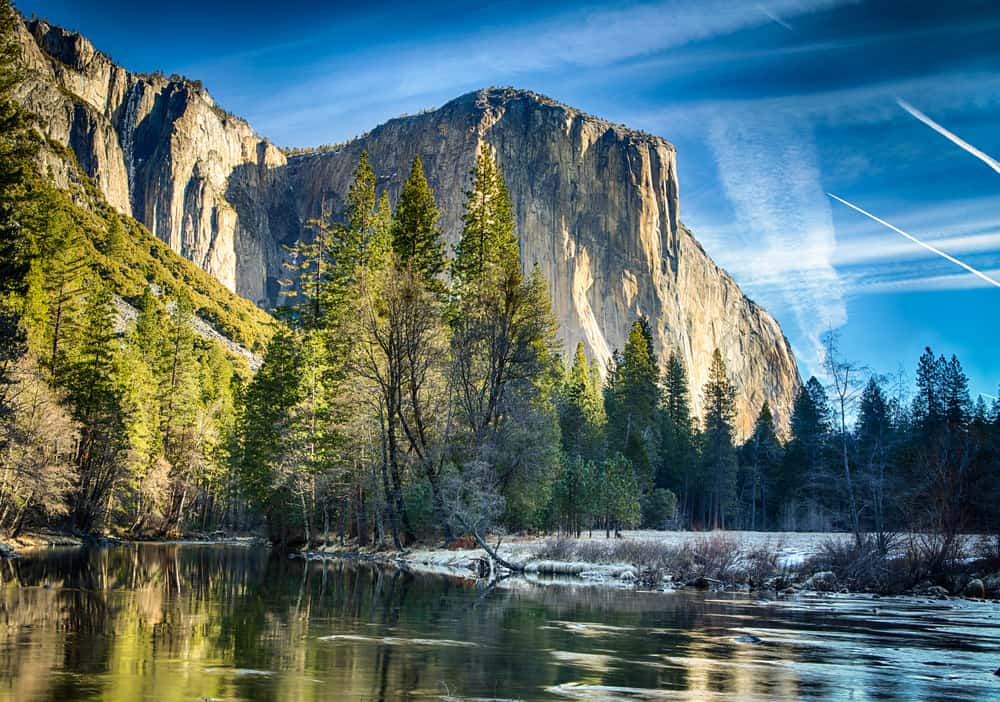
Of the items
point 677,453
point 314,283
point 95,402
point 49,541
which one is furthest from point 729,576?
point 677,453

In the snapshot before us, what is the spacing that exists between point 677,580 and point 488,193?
22956 mm

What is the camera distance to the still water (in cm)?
751

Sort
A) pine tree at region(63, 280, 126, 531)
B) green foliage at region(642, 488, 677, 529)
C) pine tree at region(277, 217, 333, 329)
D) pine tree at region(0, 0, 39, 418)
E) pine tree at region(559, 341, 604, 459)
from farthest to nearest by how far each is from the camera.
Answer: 1. green foliage at region(642, 488, 677, 529)
2. pine tree at region(559, 341, 604, 459)
3. pine tree at region(63, 280, 126, 531)
4. pine tree at region(277, 217, 333, 329)
5. pine tree at region(0, 0, 39, 418)

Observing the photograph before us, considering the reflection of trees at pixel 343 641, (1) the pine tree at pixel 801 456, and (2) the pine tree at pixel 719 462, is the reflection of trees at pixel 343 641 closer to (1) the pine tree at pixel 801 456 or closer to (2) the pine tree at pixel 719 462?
(1) the pine tree at pixel 801 456

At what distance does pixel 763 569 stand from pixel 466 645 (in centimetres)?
1508

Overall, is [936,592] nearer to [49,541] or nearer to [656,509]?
[49,541]

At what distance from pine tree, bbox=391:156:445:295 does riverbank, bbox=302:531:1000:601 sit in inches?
666

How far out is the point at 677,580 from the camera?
2359 centimetres

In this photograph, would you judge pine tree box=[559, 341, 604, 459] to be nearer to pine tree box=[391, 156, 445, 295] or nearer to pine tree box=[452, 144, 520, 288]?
pine tree box=[452, 144, 520, 288]

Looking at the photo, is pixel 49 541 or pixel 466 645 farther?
pixel 49 541

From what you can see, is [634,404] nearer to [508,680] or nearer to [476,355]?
[476,355]

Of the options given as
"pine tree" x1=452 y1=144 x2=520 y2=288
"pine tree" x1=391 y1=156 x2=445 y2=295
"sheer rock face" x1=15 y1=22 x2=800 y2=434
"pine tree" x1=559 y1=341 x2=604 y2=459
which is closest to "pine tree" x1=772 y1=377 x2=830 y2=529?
"pine tree" x1=559 y1=341 x2=604 y2=459

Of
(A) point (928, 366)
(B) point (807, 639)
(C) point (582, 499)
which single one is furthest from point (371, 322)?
(A) point (928, 366)

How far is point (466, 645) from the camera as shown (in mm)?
10328
